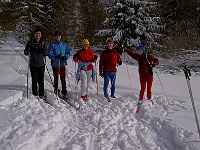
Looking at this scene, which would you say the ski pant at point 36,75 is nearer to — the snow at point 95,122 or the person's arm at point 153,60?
the snow at point 95,122

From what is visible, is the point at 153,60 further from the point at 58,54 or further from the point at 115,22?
the point at 115,22

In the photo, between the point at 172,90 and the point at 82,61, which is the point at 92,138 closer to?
the point at 82,61

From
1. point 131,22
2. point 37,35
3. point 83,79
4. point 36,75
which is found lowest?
point 83,79

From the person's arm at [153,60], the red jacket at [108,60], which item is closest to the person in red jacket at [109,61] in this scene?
the red jacket at [108,60]

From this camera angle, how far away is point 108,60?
7133 mm

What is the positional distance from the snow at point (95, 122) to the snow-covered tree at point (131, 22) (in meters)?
11.4

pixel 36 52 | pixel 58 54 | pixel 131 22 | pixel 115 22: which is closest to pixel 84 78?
pixel 58 54

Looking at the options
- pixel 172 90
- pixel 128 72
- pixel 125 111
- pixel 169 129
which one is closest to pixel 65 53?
pixel 125 111

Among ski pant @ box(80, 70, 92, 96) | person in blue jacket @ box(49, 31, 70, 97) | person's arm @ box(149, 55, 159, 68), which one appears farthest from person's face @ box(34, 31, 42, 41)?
person's arm @ box(149, 55, 159, 68)

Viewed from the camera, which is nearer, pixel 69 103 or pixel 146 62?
pixel 146 62

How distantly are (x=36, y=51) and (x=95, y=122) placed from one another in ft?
8.25

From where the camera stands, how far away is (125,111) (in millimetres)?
6559

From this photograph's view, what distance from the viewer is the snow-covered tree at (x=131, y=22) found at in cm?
1892

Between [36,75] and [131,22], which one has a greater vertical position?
[131,22]
